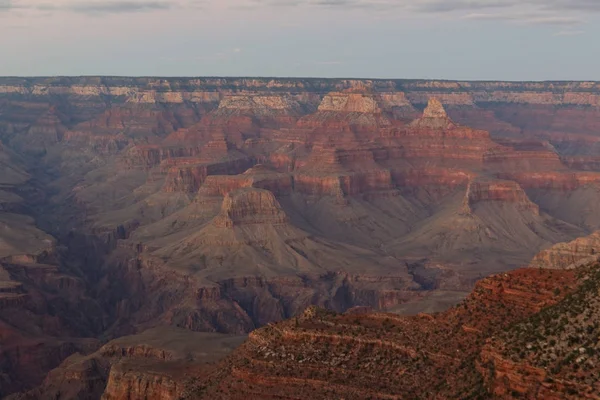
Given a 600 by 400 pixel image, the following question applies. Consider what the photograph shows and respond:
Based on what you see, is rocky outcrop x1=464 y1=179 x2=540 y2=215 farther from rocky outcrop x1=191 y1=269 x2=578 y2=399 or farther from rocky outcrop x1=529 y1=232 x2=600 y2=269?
rocky outcrop x1=191 y1=269 x2=578 y2=399

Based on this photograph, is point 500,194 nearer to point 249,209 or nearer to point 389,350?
point 249,209

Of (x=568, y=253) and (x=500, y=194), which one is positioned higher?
(x=568, y=253)

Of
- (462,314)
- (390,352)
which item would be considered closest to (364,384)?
(390,352)

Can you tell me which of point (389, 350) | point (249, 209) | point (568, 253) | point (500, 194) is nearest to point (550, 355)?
point (389, 350)

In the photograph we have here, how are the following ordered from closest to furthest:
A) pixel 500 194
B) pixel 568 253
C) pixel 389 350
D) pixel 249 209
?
pixel 389 350 < pixel 568 253 < pixel 249 209 < pixel 500 194

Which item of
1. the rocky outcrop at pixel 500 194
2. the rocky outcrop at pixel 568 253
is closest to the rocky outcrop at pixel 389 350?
the rocky outcrop at pixel 568 253

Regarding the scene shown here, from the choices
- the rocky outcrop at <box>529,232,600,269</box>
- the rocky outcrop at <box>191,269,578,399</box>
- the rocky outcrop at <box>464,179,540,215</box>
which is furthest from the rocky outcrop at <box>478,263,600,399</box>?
the rocky outcrop at <box>464,179,540,215</box>

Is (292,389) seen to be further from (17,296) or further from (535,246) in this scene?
(535,246)

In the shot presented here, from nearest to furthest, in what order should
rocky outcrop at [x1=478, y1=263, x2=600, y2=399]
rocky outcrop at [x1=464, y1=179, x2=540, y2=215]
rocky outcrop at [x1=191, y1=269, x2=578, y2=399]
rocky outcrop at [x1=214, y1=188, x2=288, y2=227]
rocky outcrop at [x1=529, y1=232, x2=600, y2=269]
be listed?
rocky outcrop at [x1=478, y1=263, x2=600, y2=399] < rocky outcrop at [x1=191, y1=269, x2=578, y2=399] < rocky outcrop at [x1=529, y1=232, x2=600, y2=269] < rocky outcrop at [x1=214, y1=188, x2=288, y2=227] < rocky outcrop at [x1=464, y1=179, x2=540, y2=215]

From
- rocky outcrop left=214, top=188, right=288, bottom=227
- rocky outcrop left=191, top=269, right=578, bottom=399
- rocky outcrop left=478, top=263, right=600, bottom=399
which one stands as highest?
rocky outcrop left=478, top=263, right=600, bottom=399

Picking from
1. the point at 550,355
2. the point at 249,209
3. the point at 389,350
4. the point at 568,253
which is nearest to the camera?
the point at 550,355

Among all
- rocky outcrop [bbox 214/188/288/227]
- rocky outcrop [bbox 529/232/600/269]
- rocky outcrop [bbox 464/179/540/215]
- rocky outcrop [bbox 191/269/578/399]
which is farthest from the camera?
rocky outcrop [bbox 464/179/540/215]
